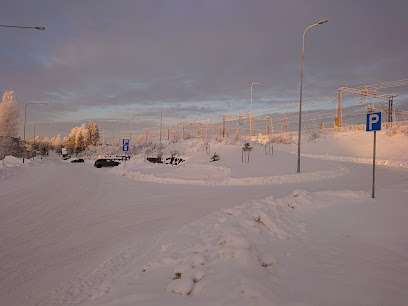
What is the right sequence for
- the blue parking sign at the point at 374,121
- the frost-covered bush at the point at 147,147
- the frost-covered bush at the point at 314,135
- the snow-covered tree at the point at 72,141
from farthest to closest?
the snow-covered tree at the point at 72,141, the frost-covered bush at the point at 147,147, the frost-covered bush at the point at 314,135, the blue parking sign at the point at 374,121

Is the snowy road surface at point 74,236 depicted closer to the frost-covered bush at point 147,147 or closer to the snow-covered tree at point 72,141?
the frost-covered bush at point 147,147

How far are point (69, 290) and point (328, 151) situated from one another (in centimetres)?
4793

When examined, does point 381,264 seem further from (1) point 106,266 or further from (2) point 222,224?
(1) point 106,266

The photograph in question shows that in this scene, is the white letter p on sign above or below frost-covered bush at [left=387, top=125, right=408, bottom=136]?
below

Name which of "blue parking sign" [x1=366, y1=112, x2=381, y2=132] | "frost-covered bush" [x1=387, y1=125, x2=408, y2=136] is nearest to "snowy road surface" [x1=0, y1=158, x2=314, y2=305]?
"blue parking sign" [x1=366, y1=112, x2=381, y2=132]

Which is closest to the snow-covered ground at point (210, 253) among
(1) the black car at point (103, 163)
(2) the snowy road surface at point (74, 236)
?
(2) the snowy road surface at point (74, 236)

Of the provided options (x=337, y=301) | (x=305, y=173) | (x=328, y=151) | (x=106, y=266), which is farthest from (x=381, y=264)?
(x=328, y=151)

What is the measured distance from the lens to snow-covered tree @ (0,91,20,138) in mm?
57297

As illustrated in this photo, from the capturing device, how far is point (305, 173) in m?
21.0

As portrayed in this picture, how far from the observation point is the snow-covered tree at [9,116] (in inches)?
2256

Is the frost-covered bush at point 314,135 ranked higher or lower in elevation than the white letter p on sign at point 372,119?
higher

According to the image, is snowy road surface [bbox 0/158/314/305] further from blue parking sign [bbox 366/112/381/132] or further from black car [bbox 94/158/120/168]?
black car [bbox 94/158/120/168]

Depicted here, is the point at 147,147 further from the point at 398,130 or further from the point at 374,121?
the point at 374,121

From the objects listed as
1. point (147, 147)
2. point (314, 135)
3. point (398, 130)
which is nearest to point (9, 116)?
point (147, 147)
